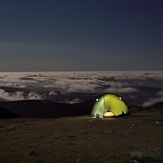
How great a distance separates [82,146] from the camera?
1812 centimetres

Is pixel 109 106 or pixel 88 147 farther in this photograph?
pixel 109 106

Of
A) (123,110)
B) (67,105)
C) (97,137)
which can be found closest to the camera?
(97,137)

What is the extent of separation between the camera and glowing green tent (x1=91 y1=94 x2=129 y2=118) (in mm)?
37250

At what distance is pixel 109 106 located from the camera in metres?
→ 37.4

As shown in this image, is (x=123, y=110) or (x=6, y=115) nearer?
(x=123, y=110)

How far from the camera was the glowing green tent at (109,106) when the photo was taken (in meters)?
37.2

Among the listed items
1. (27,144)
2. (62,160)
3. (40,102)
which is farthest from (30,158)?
(40,102)

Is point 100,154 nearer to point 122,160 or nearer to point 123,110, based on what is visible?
point 122,160

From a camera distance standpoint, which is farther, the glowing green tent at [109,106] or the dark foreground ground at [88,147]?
the glowing green tent at [109,106]

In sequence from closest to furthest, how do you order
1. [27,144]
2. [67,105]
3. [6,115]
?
[27,144] → [6,115] → [67,105]

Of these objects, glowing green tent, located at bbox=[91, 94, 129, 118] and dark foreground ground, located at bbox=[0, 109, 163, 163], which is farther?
glowing green tent, located at bbox=[91, 94, 129, 118]

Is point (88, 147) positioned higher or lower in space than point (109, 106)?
lower

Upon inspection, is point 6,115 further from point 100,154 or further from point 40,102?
point 100,154

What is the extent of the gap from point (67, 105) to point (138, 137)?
85.3 m
